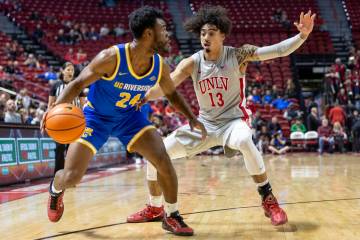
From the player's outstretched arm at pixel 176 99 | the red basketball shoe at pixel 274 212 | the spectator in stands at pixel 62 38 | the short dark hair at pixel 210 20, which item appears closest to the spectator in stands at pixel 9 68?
the spectator in stands at pixel 62 38

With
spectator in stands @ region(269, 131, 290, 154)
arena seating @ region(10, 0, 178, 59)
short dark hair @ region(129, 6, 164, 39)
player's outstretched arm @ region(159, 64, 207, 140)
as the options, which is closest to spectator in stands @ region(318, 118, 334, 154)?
spectator in stands @ region(269, 131, 290, 154)

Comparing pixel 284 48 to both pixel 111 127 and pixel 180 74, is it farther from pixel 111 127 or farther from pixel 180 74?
pixel 111 127

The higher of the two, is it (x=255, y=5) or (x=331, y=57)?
(x=255, y=5)

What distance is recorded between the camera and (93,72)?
335 cm

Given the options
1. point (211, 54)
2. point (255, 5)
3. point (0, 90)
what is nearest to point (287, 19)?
point (255, 5)

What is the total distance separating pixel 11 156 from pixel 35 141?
88 cm

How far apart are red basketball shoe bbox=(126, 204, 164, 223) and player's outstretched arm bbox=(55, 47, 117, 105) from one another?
119 cm

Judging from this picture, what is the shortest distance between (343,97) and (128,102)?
46.0 feet

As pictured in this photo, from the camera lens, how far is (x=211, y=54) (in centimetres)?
417

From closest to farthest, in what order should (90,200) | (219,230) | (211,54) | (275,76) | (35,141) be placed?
(219,230) < (211,54) < (90,200) < (35,141) < (275,76)

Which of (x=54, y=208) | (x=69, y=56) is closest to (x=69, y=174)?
(x=54, y=208)

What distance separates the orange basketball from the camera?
323cm

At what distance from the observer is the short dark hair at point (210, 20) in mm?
4195

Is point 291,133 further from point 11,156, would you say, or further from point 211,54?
point 211,54
